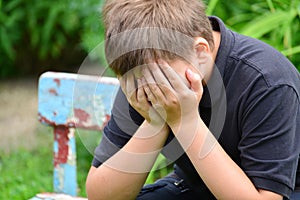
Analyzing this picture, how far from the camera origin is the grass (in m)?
3.10

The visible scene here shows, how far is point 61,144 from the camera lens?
240 centimetres

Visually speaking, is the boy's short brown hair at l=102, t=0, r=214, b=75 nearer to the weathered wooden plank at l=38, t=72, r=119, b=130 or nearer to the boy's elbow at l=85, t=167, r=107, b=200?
the boy's elbow at l=85, t=167, r=107, b=200

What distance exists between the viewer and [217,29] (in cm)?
184

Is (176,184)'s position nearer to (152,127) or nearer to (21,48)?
(152,127)

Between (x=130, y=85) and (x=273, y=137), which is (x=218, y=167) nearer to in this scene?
(x=273, y=137)

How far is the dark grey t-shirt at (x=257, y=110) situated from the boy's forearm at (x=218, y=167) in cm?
3

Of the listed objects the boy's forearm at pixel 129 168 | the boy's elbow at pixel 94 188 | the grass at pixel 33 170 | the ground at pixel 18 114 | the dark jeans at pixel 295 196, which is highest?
the boy's forearm at pixel 129 168

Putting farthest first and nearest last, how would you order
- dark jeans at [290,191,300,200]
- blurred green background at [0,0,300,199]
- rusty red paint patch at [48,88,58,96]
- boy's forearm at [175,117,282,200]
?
1. blurred green background at [0,0,300,199]
2. rusty red paint patch at [48,88,58,96]
3. dark jeans at [290,191,300,200]
4. boy's forearm at [175,117,282,200]

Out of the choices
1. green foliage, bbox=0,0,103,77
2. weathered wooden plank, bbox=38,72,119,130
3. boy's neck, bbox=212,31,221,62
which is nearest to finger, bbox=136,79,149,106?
boy's neck, bbox=212,31,221,62

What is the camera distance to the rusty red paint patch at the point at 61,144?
2.40 m

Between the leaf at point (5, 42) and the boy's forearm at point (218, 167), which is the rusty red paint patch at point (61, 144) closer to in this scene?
the boy's forearm at point (218, 167)

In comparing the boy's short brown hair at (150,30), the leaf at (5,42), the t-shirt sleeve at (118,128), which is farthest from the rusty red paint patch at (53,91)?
the leaf at (5,42)

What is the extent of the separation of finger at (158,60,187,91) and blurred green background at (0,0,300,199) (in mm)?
960

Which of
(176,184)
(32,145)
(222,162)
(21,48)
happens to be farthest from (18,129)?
(222,162)
